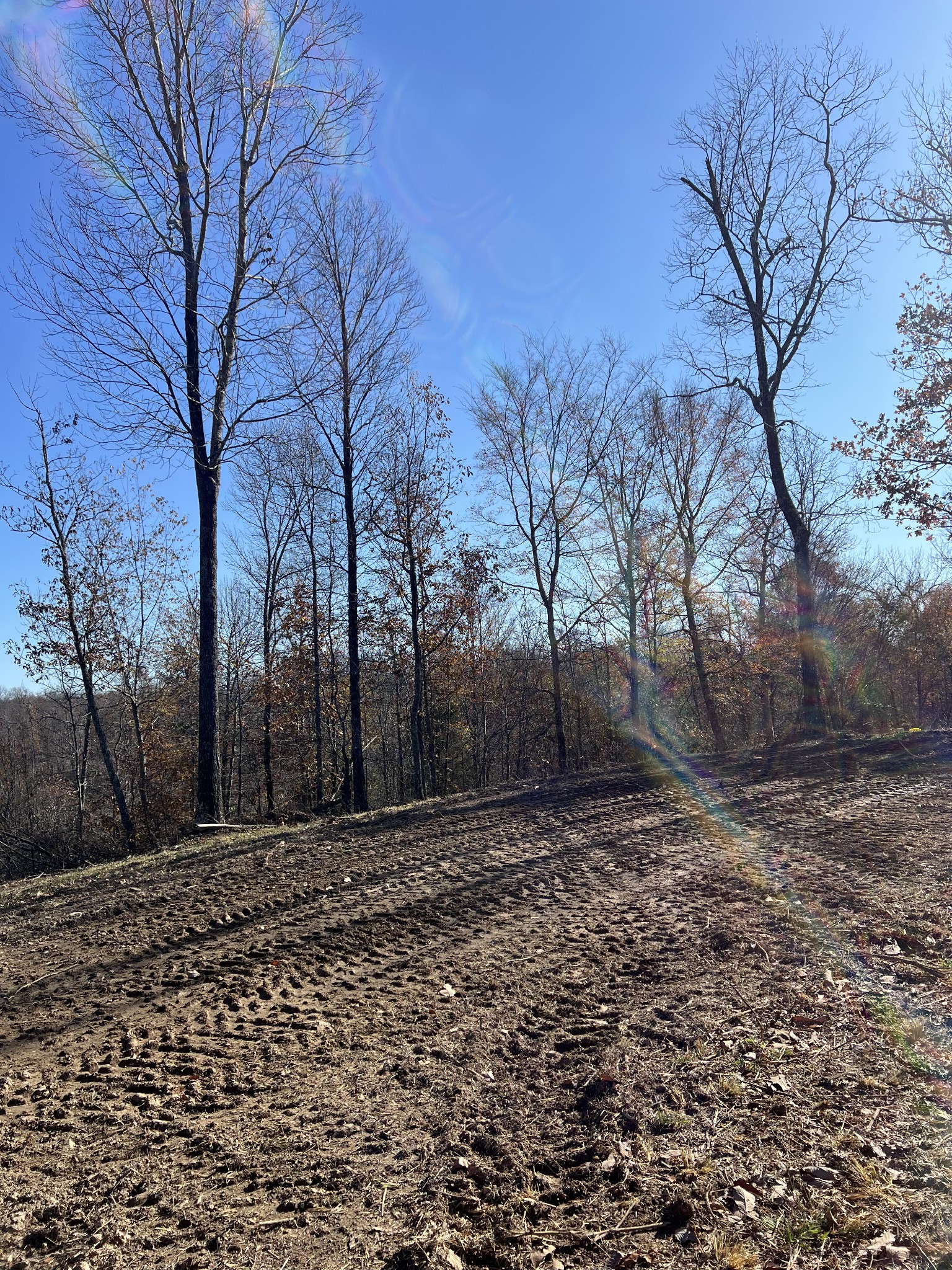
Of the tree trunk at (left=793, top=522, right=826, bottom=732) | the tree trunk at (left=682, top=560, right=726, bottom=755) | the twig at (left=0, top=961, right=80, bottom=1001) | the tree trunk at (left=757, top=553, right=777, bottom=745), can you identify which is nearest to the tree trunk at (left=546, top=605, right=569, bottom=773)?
the tree trunk at (left=682, top=560, right=726, bottom=755)

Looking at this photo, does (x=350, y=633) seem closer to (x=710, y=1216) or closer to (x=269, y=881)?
(x=269, y=881)

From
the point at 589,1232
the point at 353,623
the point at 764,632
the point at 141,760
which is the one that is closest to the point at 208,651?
the point at 353,623

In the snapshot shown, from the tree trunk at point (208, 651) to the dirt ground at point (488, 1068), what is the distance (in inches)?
138

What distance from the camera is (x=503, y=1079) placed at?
9.09 feet

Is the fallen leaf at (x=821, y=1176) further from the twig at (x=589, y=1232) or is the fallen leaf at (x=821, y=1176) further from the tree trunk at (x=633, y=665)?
the tree trunk at (x=633, y=665)

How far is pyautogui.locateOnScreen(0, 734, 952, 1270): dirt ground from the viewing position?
1897 mm

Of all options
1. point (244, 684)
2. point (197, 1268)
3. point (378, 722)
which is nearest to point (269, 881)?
point (197, 1268)

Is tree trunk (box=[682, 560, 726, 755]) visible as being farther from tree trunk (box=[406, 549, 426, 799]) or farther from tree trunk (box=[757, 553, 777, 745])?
tree trunk (box=[406, 549, 426, 799])

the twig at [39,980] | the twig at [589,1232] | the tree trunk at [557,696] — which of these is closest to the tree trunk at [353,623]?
the tree trunk at [557,696]

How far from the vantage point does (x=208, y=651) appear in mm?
9664

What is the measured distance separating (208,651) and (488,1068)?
8.04m

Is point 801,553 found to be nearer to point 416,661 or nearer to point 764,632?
point 416,661

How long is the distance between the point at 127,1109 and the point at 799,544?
15.3m

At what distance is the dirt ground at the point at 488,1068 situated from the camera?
1.90 metres
